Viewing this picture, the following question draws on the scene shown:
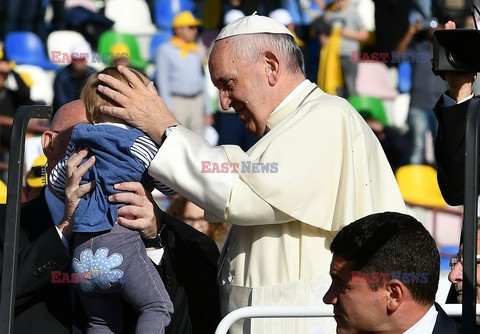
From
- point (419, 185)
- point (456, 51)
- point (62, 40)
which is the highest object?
point (456, 51)

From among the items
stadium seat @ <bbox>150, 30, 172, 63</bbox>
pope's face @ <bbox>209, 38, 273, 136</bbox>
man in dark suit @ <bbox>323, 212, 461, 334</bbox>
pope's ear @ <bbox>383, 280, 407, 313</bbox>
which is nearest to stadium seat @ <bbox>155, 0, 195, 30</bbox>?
stadium seat @ <bbox>150, 30, 172, 63</bbox>

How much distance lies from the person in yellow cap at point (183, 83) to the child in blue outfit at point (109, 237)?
7.77m

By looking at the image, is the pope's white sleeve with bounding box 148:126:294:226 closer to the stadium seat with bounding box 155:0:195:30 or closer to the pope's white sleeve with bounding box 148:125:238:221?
the pope's white sleeve with bounding box 148:125:238:221

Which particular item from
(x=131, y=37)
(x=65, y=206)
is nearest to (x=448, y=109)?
(x=65, y=206)

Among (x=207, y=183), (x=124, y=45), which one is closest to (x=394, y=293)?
(x=207, y=183)

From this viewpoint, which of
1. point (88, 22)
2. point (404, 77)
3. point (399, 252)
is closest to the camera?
point (399, 252)

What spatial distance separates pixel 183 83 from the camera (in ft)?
39.4

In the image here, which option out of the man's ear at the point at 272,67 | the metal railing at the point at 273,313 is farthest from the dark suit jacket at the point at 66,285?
the man's ear at the point at 272,67

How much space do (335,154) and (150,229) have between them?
0.76 meters

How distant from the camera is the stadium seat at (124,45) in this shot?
1359 centimetres

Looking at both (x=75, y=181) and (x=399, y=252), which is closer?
(x=399, y=252)

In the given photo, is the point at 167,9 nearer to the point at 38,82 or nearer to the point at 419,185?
the point at 38,82

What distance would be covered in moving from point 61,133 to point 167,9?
34.7 feet

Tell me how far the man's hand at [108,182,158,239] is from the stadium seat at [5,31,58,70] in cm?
990
